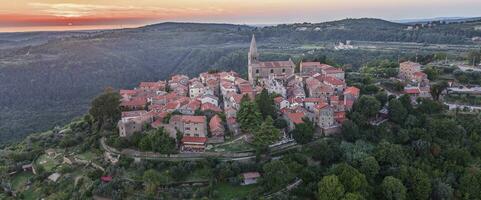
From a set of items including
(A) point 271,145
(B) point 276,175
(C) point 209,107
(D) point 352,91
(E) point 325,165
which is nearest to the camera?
(B) point 276,175

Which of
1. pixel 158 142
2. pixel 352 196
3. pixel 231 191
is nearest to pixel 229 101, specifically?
pixel 158 142

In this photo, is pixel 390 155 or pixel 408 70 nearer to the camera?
pixel 390 155

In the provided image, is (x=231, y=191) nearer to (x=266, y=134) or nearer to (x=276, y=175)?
(x=276, y=175)

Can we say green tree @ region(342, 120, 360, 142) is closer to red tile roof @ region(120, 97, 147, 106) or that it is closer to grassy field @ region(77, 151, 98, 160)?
red tile roof @ region(120, 97, 147, 106)

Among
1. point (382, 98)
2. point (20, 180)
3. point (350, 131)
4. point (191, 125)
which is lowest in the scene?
point (20, 180)

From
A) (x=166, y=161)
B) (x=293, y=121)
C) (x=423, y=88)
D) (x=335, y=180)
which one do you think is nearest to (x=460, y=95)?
(x=423, y=88)

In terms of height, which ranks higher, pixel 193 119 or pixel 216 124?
pixel 193 119

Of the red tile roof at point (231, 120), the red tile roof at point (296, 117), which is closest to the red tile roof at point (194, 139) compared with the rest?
the red tile roof at point (231, 120)
